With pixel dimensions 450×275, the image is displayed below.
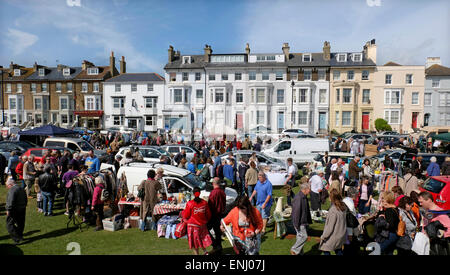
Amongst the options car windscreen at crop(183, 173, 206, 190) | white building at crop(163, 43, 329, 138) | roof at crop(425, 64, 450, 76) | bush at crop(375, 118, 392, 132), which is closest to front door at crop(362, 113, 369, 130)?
bush at crop(375, 118, 392, 132)

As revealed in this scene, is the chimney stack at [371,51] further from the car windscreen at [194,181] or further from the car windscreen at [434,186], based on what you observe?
the car windscreen at [194,181]

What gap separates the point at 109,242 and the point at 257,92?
3263 centimetres

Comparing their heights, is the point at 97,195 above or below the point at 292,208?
below

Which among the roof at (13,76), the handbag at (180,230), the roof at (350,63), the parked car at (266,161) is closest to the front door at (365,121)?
the roof at (350,63)

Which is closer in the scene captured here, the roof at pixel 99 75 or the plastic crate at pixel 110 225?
the plastic crate at pixel 110 225

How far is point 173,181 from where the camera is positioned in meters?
8.89

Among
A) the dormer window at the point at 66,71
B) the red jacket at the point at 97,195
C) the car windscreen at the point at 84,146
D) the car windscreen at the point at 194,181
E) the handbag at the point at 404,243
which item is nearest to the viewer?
the handbag at the point at 404,243

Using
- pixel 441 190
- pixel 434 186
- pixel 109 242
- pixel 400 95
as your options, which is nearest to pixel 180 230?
pixel 109 242

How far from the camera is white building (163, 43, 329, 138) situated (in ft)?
123

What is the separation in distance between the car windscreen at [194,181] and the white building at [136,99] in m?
33.8

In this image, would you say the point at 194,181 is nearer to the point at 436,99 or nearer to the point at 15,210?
the point at 15,210

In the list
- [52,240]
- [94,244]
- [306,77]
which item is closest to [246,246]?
[94,244]

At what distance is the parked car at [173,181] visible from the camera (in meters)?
8.74

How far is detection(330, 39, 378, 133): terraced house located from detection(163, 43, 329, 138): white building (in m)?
1.19
